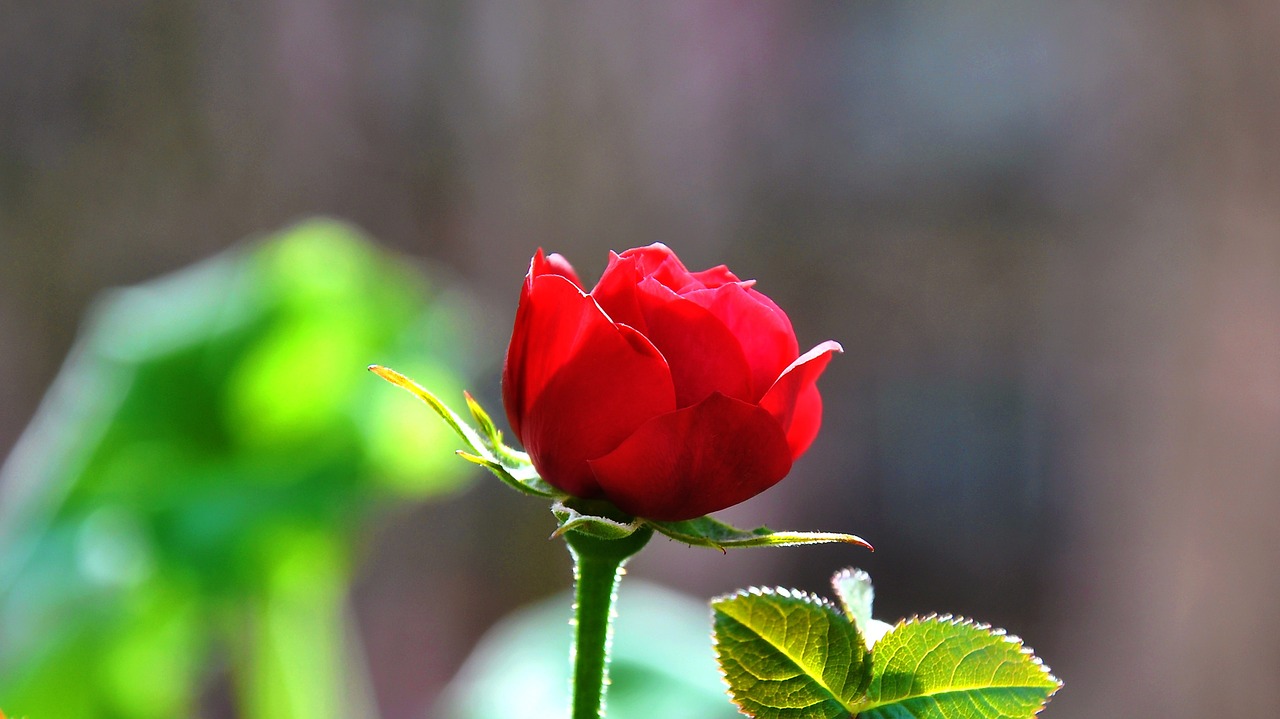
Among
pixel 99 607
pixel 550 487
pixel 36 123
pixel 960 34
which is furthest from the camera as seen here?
pixel 960 34

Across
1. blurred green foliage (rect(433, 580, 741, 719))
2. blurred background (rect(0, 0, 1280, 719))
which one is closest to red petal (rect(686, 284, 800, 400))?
blurred green foliage (rect(433, 580, 741, 719))

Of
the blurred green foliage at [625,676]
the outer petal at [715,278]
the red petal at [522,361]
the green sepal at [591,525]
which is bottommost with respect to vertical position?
the blurred green foliage at [625,676]

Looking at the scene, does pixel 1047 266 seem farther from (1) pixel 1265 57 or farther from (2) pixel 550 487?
(2) pixel 550 487

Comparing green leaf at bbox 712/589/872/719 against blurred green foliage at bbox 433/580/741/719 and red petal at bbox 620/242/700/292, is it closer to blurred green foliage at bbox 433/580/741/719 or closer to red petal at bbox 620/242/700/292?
red petal at bbox 620/242/700/292

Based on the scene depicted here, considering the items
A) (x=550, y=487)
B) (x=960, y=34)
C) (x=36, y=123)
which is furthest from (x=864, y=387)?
(x=550, y=487)

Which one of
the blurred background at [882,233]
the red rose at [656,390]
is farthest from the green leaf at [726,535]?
the blurred background at [882,233]

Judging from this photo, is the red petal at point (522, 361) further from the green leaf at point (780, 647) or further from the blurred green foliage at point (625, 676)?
the blurred green foliage at point (625, 676)
